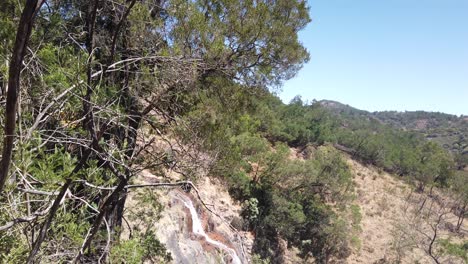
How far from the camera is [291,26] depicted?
6.21 metres

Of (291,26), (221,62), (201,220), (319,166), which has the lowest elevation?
(201,220)

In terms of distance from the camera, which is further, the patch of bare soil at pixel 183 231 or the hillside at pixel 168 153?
the patch of bare soil at pixel 183 231

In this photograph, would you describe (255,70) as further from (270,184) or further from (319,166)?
(319,166)

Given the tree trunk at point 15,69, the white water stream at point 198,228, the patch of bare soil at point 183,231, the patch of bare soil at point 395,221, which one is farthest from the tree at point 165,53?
the patch of bare soil at point 395,221

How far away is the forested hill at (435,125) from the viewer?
277 ft

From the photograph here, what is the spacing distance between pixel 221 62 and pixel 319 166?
58.2 ft

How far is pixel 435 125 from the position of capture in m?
126

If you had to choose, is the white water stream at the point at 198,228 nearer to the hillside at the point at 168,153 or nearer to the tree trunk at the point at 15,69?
the hillside at the point at 168,153

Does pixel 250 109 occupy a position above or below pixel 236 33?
below

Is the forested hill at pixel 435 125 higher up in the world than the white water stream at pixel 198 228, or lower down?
higher up

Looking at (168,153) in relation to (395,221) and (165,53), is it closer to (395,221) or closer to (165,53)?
(165,53)

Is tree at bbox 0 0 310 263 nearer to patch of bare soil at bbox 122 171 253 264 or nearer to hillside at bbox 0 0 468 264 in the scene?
hillside at bbox 0 0 468 264

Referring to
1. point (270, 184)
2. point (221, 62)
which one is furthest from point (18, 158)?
point (270, 184)

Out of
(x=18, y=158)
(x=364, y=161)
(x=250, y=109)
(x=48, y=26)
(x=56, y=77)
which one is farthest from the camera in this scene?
(x=364, y=161)
